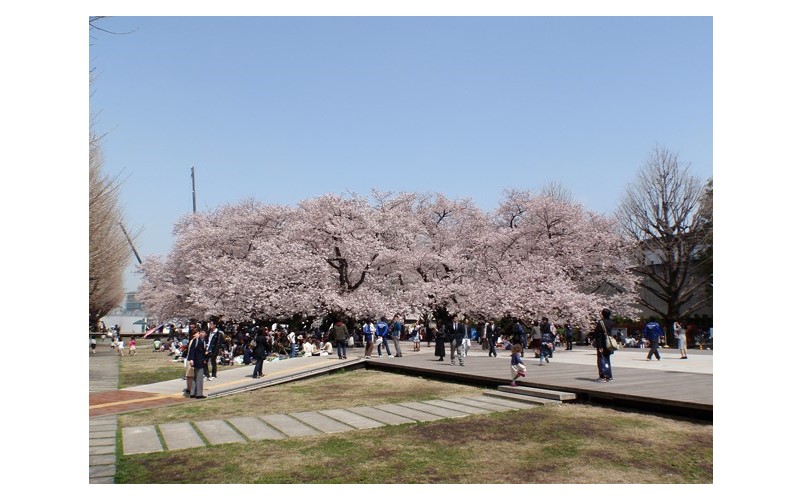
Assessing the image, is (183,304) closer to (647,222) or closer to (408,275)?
(408,275)

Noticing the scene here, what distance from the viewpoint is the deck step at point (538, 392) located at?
1156cm

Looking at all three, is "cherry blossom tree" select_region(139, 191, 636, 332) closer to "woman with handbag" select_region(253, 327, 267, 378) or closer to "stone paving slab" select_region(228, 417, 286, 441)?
"woman with handbag" select_region(253, 327, 267, 378)

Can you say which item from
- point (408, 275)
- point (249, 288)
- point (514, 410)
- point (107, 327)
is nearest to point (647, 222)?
point (408, 275)

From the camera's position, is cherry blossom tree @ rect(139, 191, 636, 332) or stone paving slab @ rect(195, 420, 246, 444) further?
cherry blossom tree @ rect(139, 191, 636, 332)

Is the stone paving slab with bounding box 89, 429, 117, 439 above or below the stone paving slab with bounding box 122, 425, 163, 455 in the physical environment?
below

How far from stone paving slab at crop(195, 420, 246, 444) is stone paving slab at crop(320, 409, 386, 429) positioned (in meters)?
1.93

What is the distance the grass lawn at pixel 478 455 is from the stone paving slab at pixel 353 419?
0.39 meters

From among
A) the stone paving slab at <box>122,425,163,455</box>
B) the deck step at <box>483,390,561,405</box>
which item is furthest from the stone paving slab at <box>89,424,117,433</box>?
the deck step at <box>483,390,561,405</box>

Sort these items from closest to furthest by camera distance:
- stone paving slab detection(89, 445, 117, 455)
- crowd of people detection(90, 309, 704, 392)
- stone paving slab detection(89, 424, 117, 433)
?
stone paving slab detection(89, 445, 117, 455)
stone paving slab detection(89, 424, 117, 433)
crowd of people detection(90, 309, 704, 392)

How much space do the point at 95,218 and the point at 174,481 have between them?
598 inches

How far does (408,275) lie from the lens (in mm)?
38562

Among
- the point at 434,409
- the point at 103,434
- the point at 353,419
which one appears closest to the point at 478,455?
the point at 353,419

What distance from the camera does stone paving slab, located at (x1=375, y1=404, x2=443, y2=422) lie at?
1040 cm

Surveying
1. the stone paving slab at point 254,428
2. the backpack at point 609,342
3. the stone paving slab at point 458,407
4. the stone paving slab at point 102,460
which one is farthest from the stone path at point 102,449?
the backpack at point 609,342
